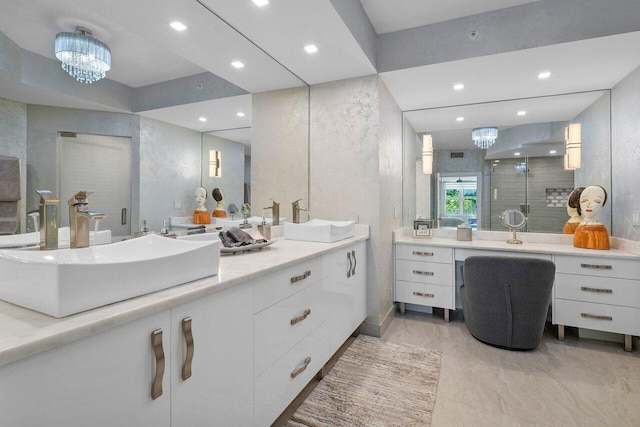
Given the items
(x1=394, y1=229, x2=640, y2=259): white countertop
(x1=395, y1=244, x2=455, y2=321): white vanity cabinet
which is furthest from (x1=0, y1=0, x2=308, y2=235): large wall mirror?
(x1=394, y1=229, x2=640, y2=259): white countertop

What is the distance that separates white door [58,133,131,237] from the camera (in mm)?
1211

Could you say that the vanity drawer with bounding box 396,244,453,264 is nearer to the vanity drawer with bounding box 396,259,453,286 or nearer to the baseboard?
the vanity drawer with bounding box 396,259,453,286

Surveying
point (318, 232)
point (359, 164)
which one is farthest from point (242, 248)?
point (359, 164)

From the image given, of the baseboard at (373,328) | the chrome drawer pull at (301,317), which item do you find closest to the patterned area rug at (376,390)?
the baseboard at (373,328)

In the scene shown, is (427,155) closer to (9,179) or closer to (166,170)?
(166,170)

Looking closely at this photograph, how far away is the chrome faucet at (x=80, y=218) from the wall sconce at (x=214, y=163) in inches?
27.5

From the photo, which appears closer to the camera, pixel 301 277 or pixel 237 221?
pixel 301 277

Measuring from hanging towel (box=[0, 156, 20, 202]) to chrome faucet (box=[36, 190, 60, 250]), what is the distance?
7 centimetres

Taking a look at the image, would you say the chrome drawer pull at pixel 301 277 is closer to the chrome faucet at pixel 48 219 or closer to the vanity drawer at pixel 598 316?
the chrome faucet at pixel 48 219

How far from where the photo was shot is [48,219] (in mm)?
1164

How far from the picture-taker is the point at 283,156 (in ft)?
9.50

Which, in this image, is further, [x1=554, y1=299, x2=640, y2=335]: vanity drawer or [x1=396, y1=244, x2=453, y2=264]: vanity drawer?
[x1=396, y1=244, x2=453, y2=264]: vanity drawer

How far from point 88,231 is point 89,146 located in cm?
34

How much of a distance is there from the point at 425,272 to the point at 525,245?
976 millimetres
